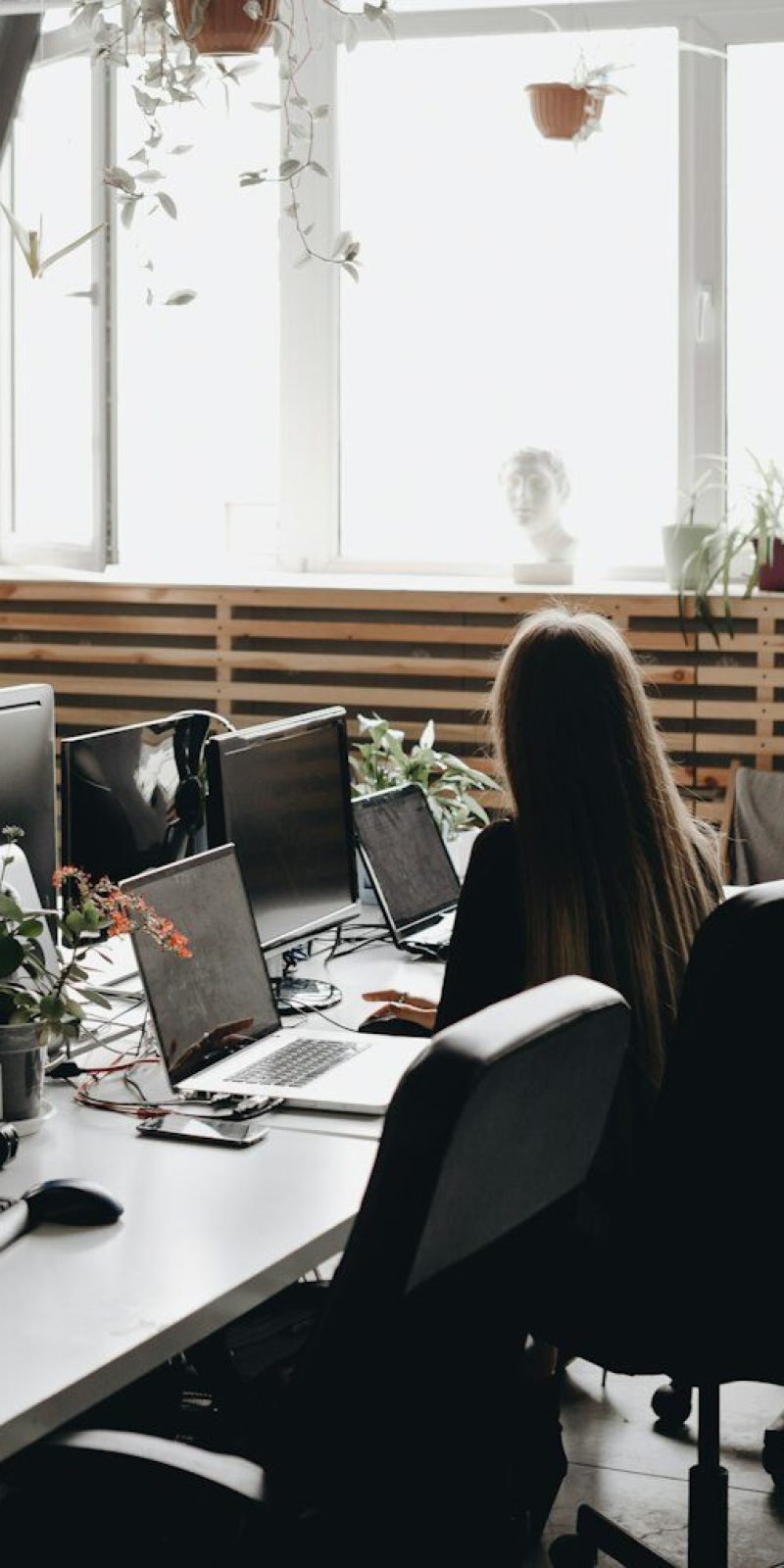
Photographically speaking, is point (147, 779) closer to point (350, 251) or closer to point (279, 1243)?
point (350, 251)

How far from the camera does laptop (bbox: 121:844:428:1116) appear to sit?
239 centimetres

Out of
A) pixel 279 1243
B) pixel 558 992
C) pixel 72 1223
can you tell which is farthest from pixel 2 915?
pixel 558 992

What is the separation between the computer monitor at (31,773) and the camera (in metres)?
2.75

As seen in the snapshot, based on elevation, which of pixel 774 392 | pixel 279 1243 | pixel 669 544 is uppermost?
pixel 774 392

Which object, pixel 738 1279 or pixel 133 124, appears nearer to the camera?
pixel 738 1279

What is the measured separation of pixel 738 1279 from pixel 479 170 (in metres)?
3.72

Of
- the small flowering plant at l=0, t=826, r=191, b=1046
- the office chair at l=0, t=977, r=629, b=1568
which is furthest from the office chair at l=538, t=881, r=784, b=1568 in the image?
the small flowering plant at l=0, t=826, r=191, b=1046

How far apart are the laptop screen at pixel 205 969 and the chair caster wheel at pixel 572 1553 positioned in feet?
2.69

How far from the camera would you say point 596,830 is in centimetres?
229

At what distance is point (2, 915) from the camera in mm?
2275

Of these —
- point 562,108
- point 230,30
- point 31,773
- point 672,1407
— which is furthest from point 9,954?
point 562,108

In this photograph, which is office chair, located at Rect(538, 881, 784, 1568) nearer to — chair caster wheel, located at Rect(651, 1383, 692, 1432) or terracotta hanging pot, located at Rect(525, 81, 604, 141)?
chair caster wheel, located at Rect(651, 1383, 692, 1432)

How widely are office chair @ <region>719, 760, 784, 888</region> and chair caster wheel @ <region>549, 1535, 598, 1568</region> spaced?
1.85 m

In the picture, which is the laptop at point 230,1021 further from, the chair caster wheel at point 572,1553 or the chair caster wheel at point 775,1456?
the chair caster wheel at point 775,1456
